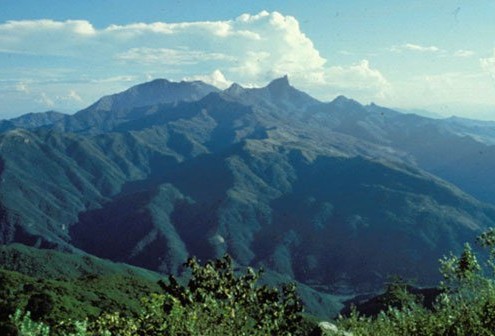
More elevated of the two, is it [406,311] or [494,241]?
[494,241]

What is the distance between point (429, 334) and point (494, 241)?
1028 centimetres

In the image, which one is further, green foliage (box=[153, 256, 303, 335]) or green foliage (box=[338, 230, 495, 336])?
green foliage (box=[338, 230, 495, 336])

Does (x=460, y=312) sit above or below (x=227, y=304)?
below

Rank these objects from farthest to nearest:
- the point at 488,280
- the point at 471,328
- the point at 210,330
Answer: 1. the point at 488,280
2. the point at 471,328
3. the point at 210,330

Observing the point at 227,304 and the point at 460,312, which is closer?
the point at 227,304

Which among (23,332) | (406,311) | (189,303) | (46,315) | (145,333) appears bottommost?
(46,315)

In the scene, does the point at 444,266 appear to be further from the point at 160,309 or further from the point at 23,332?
the point at 23,332

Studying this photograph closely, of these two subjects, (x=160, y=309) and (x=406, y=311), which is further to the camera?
(x=406, y=311)

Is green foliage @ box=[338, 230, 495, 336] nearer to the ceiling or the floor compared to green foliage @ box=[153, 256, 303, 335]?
nearer to the floor

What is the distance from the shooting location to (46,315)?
645 feet

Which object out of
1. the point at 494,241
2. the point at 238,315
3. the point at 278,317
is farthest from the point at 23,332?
the point at 494,241

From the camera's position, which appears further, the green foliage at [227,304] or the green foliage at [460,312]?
the green foliage at [460,312]

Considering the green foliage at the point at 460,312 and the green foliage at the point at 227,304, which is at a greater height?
the green foliage at the point at 227,304

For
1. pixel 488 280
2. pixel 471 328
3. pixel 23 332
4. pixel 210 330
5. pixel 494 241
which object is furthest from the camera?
pixel 494 241
